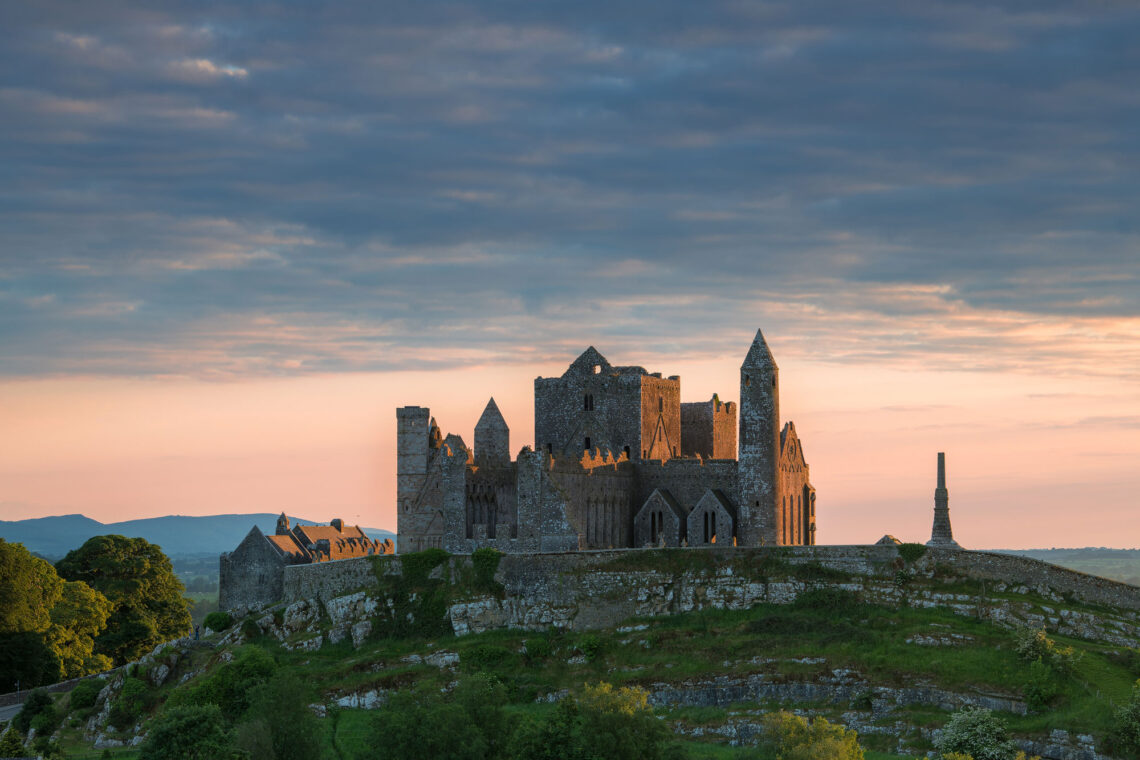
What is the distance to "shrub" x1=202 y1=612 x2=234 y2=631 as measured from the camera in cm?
9888

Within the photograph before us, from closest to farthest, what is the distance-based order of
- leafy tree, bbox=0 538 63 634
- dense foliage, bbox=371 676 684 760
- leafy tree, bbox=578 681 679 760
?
leafy tree, bbox=578 681 679 760 → dense foliage, bbox=371 676 684 760 → leafy tree, bbox=0 538 63 634

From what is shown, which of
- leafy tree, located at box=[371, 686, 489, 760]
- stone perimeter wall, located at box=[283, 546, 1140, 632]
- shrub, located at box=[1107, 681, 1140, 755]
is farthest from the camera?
stone perimeter wall, located at box=[283, 546, 1140, 632]

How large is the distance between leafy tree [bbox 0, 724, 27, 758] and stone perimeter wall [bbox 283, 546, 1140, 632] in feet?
76.4

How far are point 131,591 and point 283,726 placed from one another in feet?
186

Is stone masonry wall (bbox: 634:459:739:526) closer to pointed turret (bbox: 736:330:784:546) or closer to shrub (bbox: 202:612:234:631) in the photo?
pointed turret (bbox: 736:330:784:546)

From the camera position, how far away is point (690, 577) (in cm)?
8469

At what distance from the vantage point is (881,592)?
80.4 meters

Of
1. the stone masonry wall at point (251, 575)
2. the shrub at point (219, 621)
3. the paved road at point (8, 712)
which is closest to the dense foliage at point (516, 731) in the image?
the shrub at point (219, 621)

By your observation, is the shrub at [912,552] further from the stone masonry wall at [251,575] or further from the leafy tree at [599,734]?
the stone masonry wall at [251,575]

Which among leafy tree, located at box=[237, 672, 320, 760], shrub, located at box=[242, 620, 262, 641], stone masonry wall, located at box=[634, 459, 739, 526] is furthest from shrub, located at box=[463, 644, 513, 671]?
stone masonry wall, located at box=[634, 459, 739, 526]

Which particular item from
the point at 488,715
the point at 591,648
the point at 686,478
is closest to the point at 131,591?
the point at 686,478

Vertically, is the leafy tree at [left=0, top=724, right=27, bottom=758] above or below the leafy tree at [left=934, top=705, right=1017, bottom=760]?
below

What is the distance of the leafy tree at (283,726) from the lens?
70250mm

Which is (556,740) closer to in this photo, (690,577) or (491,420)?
(690,577)
